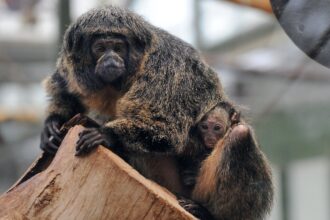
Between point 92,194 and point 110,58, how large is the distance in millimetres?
1060

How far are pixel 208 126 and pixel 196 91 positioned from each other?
0.79 feet

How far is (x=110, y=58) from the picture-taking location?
4.84 meters

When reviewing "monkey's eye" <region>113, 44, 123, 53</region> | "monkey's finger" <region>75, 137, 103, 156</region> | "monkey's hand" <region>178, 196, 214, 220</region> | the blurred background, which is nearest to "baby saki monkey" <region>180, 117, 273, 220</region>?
"monkey's hand" <region>178, 196, 214, 220</region>

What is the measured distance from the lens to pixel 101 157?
4.17 meters

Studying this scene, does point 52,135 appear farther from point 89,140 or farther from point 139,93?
point 89,140

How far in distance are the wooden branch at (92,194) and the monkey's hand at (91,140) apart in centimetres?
4

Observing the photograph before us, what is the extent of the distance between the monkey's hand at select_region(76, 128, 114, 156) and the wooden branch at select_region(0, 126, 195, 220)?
4 cm

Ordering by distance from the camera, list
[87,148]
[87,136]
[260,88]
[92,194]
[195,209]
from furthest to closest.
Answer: [260,88], [195,209], [87,136], [87,148], [92,194]

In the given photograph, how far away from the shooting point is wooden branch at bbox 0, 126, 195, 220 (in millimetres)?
4047

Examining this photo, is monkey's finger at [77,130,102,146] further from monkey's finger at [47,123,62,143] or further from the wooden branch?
monkey's finger at [47,123,62,143]

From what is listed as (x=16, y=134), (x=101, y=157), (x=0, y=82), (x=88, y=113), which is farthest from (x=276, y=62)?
(x=101, y=157)

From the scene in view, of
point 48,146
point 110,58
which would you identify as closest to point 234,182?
point 110,58

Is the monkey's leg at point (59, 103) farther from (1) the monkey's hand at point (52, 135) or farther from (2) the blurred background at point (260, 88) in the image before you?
(2) the blurred background at point (260, 88)

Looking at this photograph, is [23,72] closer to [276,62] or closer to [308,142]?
[276,62]
